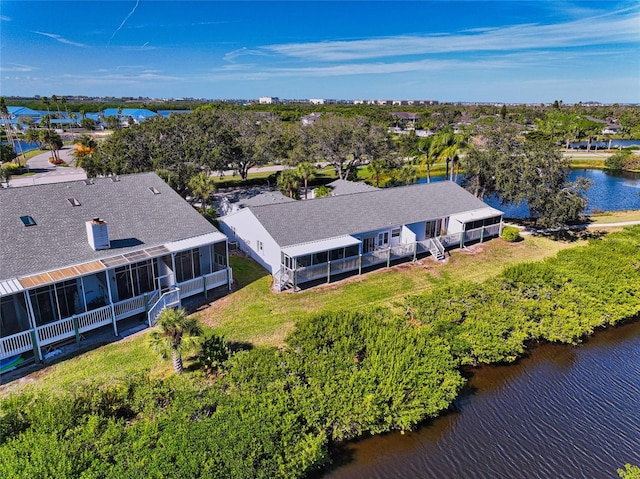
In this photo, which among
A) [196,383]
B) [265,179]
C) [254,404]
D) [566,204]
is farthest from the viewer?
[265,179]

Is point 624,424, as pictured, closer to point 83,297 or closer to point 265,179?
point 83,297

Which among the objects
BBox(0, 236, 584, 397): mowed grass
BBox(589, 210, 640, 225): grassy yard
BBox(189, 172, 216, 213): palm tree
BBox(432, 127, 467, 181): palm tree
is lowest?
BBox(0, 236, 584, 397): mowed grass

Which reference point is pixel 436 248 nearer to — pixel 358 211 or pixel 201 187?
pixel 358 211

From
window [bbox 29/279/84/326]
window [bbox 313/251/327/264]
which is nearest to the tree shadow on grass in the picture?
window [bbox 313/251/327/264]

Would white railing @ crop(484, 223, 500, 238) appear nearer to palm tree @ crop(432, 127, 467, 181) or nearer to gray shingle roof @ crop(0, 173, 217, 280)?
palm tree @ crop(432, 127, 467, 181)

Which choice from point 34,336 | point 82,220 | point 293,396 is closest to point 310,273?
point 293,396

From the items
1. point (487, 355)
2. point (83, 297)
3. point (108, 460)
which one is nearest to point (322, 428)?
point (108, 460)
